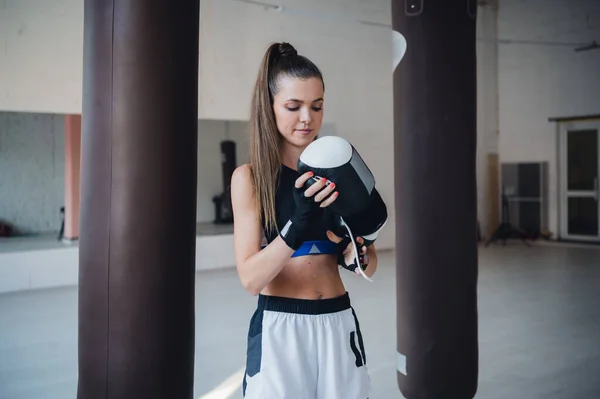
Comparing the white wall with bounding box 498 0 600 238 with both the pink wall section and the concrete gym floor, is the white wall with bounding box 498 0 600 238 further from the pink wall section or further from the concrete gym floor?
the pink wall section

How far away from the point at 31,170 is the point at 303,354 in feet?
27.5

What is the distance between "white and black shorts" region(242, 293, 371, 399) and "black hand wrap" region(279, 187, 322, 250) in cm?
20

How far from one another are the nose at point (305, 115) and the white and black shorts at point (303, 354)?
1.31 ft

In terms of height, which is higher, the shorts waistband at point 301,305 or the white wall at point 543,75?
the white wall at point 543,75

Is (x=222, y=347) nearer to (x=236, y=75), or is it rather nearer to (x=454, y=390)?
(x=454, y=390)

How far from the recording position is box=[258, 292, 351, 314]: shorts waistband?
1.17 m

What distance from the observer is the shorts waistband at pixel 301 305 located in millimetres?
1174

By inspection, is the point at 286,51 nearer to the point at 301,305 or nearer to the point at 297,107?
the point at 297,107

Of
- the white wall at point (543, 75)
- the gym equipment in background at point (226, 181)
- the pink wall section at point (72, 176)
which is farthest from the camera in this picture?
the gym equipment in background at point (226, 181)

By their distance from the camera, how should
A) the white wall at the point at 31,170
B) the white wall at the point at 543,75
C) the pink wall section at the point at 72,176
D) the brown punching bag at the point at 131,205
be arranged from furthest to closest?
the white wall at the point at 543,75
the white wall at the point at 31,170
the pink wall section at the point at 72,176
the brown punching bag at the point at 131,205

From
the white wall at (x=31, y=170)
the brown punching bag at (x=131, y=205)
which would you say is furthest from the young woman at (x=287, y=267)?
the white wall at (x=31, y=170)

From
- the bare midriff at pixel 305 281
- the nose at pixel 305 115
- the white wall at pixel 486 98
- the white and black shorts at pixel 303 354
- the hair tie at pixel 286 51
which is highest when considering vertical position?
the white wall at pixel 486 98

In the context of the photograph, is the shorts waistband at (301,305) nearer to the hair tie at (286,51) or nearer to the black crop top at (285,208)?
the black crop top at (285,208)

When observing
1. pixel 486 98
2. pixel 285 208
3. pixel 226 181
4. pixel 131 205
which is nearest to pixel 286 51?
pixel 285 208
